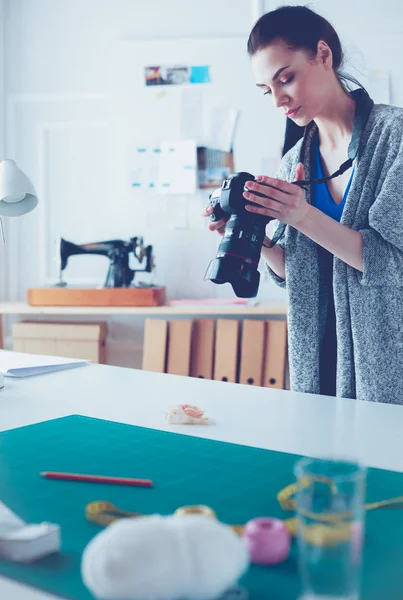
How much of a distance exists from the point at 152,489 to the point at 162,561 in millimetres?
323

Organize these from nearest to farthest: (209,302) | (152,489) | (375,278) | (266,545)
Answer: (266,545) → (152,489) → (375,278) → (209,302)

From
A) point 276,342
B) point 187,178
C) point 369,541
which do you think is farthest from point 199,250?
point 369,541

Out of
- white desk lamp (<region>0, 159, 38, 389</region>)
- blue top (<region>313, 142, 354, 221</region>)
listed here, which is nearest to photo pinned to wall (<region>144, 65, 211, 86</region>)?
blue top (<region>313, 142, 354, 221</region>)

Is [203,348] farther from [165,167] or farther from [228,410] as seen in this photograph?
[228,410]

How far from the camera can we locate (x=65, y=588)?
606mm

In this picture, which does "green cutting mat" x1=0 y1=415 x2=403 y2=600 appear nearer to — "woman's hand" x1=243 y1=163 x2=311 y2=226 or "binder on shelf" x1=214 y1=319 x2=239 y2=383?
"woman's hand" x1=243 y1=163 x2=311 y2=226

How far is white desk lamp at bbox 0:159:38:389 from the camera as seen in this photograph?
1538 millimetres

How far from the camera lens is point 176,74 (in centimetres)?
307

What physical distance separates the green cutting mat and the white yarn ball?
2.5 inches

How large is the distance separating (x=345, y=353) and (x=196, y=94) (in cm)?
181

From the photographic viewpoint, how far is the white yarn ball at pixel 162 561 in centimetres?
52

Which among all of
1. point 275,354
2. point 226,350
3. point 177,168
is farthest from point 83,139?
point 275,354

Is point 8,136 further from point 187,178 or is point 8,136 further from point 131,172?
point 187,178

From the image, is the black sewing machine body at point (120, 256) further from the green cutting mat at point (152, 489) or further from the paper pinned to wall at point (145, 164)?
the green cutting mat at point (152, 489)
